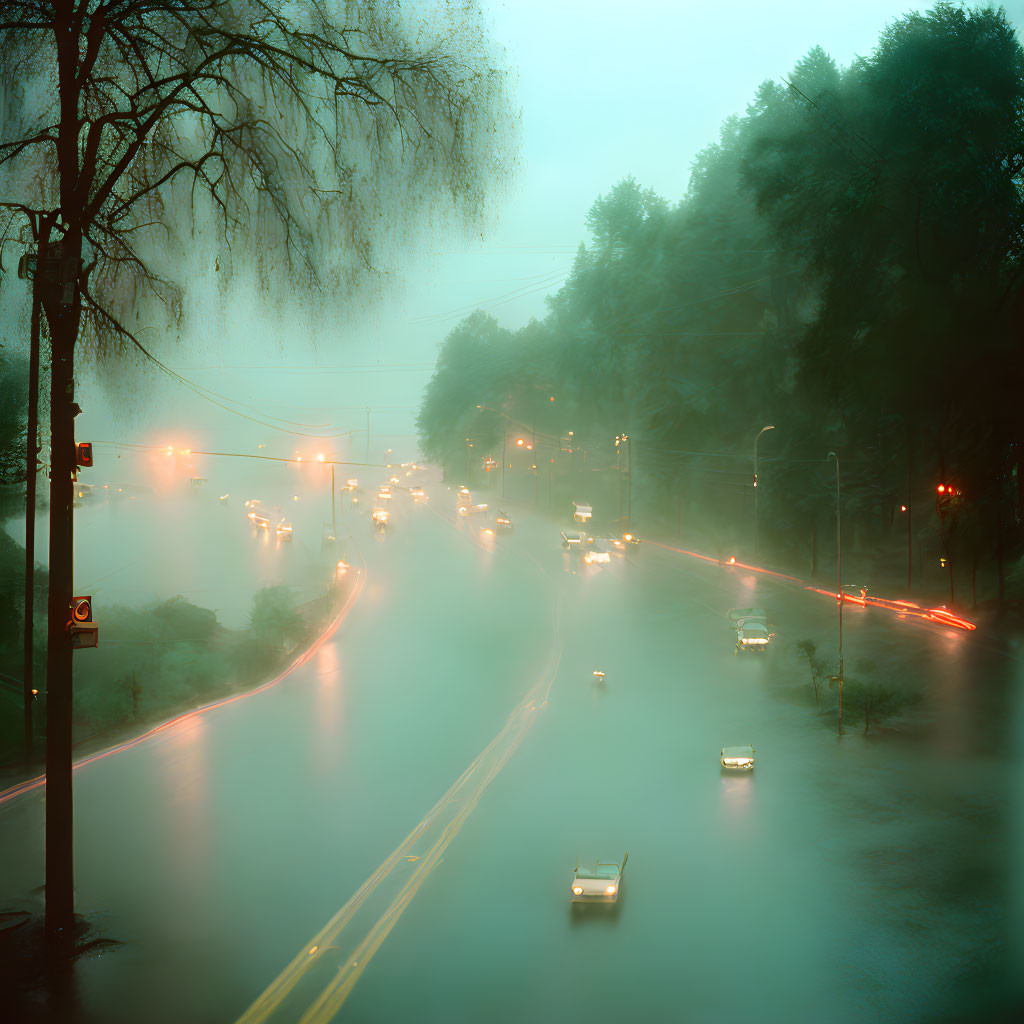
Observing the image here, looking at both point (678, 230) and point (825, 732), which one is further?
point (678, 230)

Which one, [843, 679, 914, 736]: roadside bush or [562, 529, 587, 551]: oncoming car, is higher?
[562, 529, 587, 551]: oncoming car

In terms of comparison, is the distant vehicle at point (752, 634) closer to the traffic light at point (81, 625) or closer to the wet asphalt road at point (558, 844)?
the wet asphalt road at point (558, 844)

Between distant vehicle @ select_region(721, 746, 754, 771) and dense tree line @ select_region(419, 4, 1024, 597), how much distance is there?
718 centimetres

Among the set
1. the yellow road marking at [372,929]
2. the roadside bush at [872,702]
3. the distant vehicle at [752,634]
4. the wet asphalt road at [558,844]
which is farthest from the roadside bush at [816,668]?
the yellow road marking at [372,929]

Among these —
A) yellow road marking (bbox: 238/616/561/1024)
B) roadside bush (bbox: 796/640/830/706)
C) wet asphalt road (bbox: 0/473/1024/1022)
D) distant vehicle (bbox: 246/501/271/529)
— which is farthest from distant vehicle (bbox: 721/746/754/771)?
distant vehicle (bbox: 246/501/271/529)

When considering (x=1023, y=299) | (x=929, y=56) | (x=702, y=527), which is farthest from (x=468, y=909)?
(x=702, y=527)

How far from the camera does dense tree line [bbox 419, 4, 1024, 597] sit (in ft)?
58.1

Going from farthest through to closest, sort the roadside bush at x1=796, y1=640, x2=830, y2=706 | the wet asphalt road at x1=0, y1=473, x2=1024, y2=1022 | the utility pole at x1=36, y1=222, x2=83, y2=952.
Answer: the roadside bush at x1=796, y1=640, x2=830, y2=706
the wet asphalt road at x1=0, y1=473, x2=1024, y2=1022
the utility pole at x1=36, y1=222, x2=83, y2=952

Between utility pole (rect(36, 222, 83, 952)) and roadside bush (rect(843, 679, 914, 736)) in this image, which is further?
roadside bush (rect(843, 679, 914, 736))

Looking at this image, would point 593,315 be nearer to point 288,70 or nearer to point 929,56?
point 929,56

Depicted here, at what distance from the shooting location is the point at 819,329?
21.3 meters

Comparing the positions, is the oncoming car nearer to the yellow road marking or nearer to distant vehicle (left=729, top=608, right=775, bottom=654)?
distant vehicle (left=729, top=608, right=775, bottom=654)

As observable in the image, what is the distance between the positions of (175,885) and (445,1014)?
5.44 m

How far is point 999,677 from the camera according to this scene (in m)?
31.5
